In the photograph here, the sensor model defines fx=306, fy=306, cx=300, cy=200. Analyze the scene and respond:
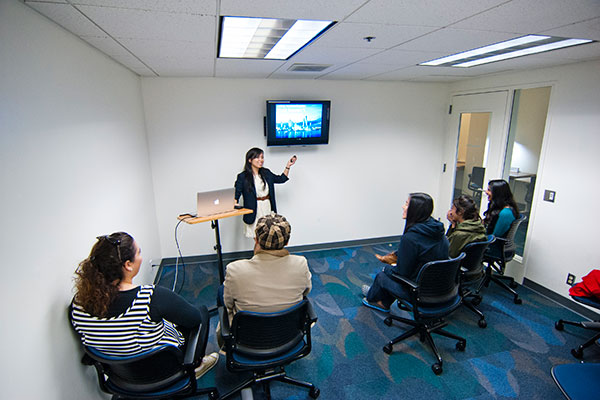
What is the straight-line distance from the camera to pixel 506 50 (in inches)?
102

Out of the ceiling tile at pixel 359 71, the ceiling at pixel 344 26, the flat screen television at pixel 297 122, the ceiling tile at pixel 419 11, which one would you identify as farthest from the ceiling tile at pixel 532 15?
the flat screen television at pixel 297 122

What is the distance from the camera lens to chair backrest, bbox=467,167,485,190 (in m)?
4.15

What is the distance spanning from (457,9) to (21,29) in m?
2.07

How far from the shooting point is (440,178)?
4941mm

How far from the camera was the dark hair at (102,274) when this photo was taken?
4.85ft

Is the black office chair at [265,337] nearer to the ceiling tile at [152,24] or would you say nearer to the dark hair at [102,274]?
the dark hair at [102,274]

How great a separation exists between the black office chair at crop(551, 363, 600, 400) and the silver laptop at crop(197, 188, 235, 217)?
2.59 metres

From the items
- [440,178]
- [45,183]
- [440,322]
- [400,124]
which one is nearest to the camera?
[45,183]

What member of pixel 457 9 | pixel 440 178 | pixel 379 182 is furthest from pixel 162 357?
pixel 440 178

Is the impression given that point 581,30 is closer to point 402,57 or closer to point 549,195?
point 402,57

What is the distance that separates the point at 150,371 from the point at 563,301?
12.8 feet

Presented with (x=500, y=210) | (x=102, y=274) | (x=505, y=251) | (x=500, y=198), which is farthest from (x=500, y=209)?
(x=102, y=274)

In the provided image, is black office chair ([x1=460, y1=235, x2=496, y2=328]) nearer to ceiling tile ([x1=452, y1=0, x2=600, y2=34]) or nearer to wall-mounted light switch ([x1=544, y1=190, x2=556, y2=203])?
Answer: wall-mounted light switch ([x1=544, y1=190, x2=556, y2=203])

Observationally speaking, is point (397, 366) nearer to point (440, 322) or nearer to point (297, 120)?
point (440, 322)
